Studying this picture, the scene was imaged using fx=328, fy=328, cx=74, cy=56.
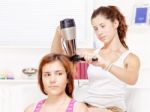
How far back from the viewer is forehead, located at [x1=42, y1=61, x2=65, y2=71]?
178 centimetres

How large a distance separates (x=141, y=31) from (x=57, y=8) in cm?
74

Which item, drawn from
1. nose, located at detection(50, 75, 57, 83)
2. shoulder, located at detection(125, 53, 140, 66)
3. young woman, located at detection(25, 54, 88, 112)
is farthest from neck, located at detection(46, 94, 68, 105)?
shoulder, located at detection(125, 53, 140, 66)

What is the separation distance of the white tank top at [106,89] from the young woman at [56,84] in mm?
180

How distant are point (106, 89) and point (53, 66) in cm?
39

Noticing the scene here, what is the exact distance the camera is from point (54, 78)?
1750 millimetres

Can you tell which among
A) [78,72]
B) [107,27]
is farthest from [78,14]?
[107,27]

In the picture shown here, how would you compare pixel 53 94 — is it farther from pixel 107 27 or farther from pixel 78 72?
pixel 78 72

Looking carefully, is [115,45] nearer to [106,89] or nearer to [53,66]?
[106,89]

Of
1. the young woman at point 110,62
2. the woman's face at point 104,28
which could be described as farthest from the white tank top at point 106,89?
the woman's face at point 104,28

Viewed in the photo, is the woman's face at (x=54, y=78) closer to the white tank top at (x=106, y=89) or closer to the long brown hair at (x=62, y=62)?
the long brown hair at (x=62, y=62)

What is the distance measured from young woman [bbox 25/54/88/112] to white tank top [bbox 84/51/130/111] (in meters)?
0.18

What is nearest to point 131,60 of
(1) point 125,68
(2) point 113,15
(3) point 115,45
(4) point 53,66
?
(1) point 125,68

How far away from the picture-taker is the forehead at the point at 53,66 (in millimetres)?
1782

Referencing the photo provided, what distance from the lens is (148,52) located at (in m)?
2.79
